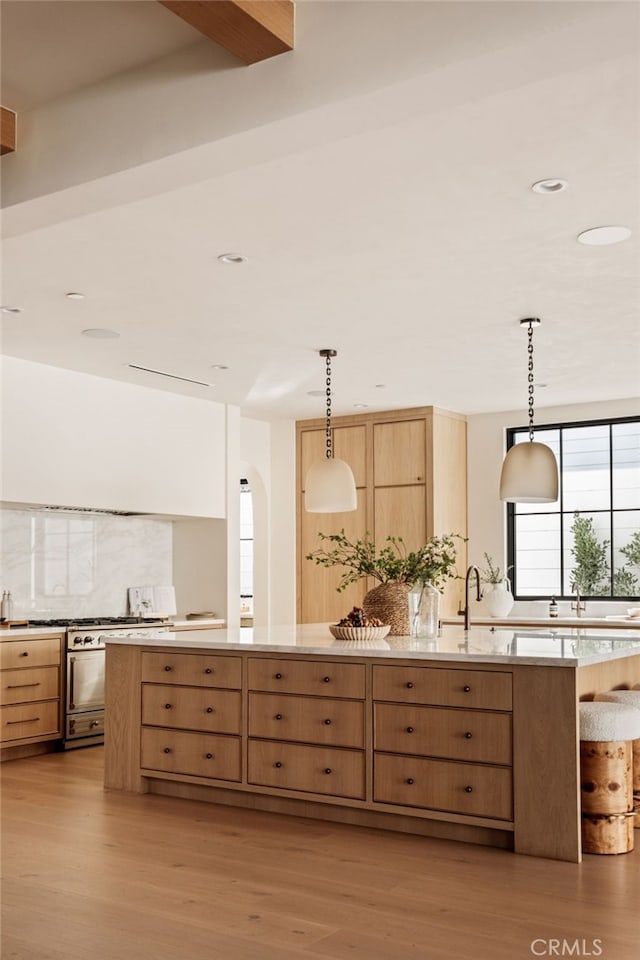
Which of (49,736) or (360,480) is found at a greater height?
(360,480)

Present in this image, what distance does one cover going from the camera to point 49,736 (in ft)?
20.8

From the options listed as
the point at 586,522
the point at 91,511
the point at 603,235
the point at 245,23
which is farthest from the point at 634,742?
the point at 91,511

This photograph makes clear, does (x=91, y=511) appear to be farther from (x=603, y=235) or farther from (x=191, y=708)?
(x=603, y=235)

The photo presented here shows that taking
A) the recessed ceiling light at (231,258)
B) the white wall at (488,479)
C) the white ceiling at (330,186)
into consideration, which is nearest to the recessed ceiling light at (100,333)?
the white ceiling at (330,186)

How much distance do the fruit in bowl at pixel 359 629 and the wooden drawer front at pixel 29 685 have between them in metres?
2.33

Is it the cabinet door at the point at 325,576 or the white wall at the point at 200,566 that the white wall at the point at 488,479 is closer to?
the cabinet door at the point at 325,576

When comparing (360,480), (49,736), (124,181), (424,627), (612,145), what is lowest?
(49,736)

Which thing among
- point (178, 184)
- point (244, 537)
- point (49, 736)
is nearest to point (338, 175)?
point (178, 184)

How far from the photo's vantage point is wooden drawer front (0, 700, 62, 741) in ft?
19.9

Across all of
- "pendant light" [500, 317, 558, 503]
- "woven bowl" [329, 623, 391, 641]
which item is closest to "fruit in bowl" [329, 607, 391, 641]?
"woven bowl" [329, 623, 391, 641]

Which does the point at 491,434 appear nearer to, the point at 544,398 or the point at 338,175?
the point at 544,398

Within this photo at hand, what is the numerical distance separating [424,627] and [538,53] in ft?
9.80

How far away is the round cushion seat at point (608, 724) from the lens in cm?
394

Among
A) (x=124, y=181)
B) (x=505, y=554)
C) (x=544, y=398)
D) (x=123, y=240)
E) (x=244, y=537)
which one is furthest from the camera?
(x=244, y=537)
